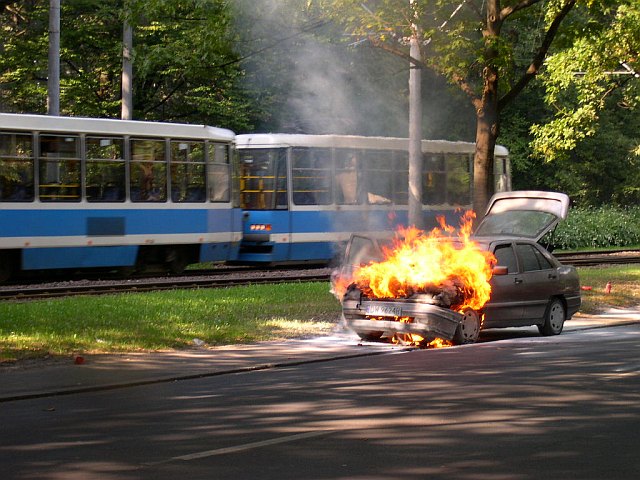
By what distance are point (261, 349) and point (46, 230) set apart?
10.4m

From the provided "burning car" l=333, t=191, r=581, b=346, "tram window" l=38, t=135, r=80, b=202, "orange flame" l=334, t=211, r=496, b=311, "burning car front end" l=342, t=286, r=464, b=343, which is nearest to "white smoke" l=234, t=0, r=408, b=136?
"tram window" l=38, t=135, r=80, b=202

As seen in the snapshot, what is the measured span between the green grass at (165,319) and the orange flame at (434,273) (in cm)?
143

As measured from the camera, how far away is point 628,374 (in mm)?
12578

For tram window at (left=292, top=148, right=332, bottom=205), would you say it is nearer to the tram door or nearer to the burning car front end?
the tram door

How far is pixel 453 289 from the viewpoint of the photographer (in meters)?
15.6

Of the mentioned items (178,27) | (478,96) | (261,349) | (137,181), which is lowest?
(261,349)

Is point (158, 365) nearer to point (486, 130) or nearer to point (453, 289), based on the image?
point (453, 289)

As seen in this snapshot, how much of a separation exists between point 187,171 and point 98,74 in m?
15.4

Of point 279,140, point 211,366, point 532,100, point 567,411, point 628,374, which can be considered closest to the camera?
point 567,411

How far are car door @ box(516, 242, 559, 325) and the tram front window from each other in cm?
1365

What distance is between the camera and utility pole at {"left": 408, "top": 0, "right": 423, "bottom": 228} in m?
23.4

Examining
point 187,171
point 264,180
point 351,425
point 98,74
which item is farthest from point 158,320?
point 98,74

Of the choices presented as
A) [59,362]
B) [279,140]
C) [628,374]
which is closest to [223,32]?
[279,140]

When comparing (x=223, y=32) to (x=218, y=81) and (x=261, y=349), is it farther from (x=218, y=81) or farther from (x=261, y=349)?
(x=218, y=81)
